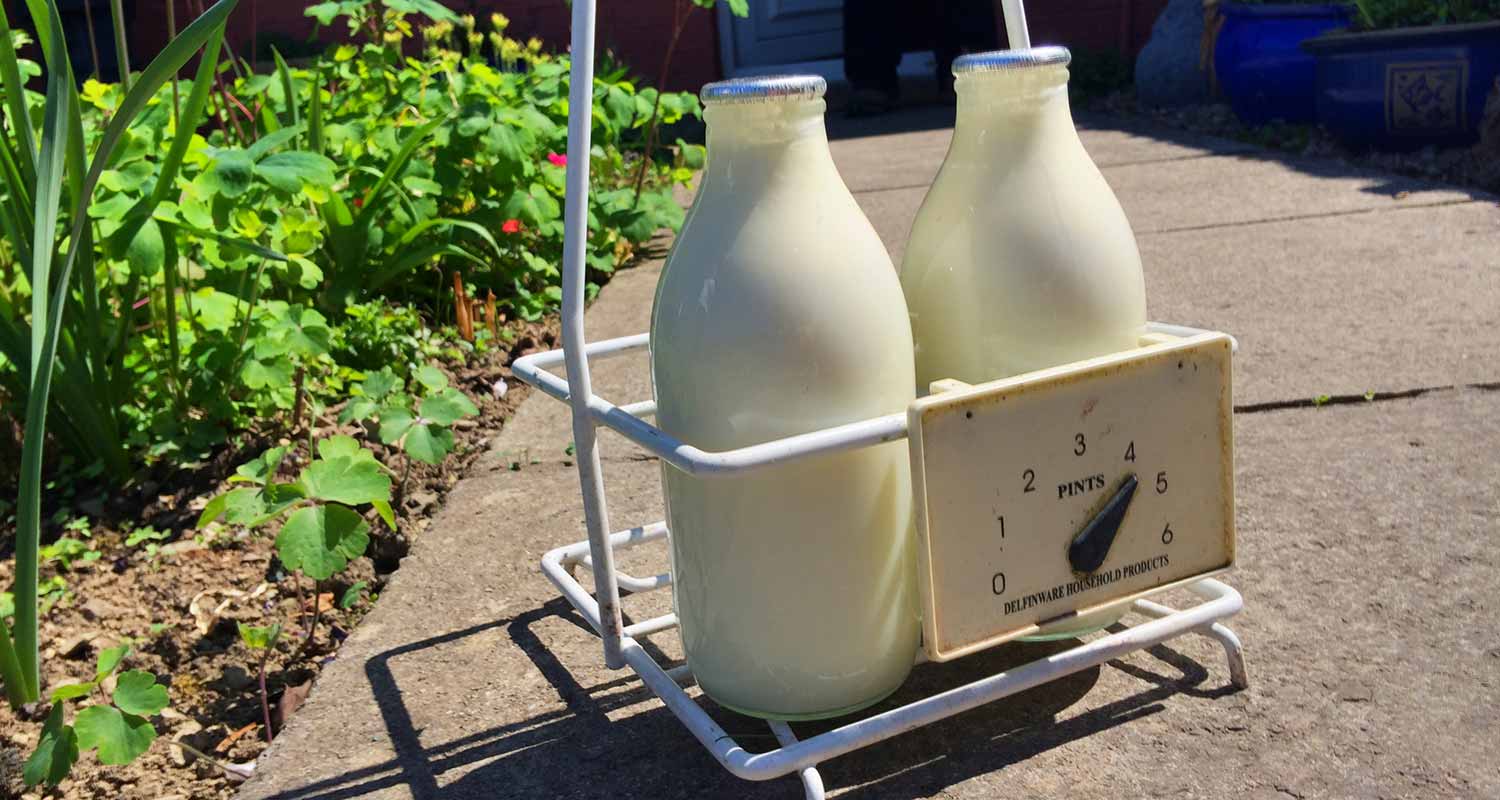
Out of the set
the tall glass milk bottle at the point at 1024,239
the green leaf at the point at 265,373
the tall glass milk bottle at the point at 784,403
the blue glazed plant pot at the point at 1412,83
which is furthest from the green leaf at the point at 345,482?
the blue glazed plant pot at the point at 1412,83

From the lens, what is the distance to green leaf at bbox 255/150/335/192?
6.36 feet

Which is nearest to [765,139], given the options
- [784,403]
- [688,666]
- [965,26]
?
[784,403]

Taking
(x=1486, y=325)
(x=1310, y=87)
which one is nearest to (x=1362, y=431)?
(x=1486, y=325)

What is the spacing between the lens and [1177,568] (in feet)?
4.37

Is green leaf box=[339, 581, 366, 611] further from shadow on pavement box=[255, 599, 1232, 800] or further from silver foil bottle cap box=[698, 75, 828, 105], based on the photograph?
silver foil bottle cap box=[698, 75, 828, 105]

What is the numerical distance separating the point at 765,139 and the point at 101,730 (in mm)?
887

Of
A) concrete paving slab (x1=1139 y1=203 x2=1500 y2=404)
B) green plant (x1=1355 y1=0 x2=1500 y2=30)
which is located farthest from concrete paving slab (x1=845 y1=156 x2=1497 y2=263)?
green plant (x1=1355 y1=0 x2=1500 y2=30)

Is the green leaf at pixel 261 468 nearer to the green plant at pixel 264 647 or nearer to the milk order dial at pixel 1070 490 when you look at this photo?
the green plant at pixel 264 647

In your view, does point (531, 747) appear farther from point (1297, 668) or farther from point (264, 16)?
point (264, 16)

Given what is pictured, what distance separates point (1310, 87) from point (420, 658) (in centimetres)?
497

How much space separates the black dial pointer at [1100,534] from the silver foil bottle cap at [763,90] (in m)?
0.49

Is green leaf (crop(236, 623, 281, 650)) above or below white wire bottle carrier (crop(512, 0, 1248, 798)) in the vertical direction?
below

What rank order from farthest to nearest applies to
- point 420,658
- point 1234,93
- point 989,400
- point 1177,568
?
point 1234,93, point 420,658, point 1177,568, point 989,400

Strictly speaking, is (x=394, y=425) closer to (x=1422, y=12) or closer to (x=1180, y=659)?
(x=1180, y=659)
